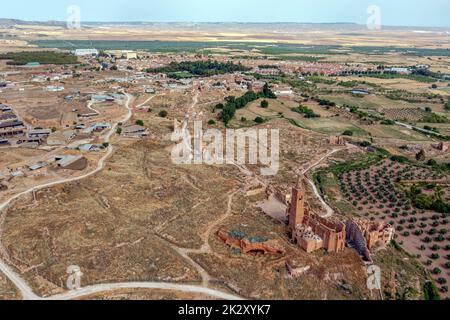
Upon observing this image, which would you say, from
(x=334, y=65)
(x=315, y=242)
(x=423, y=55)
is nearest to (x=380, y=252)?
(x=315, y=242)

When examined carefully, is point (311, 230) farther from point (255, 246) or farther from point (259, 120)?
point (259, 120)

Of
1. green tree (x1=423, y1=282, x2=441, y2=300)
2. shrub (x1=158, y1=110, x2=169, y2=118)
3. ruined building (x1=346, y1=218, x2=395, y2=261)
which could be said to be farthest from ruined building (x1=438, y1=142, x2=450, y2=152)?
shrub (x1=158, y1=110, x2=169, y2=118)

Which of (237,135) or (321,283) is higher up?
(237,135)

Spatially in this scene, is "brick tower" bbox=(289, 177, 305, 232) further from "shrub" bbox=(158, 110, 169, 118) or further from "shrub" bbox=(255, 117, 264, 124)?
"shrub" bbox=(158, 110, 169, 118)

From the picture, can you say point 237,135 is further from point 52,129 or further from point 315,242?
point 315,242

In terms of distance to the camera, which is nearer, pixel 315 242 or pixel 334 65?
pixel 315 242

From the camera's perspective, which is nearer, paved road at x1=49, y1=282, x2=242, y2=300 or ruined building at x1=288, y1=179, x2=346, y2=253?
paved road at x1=49, y1=282, x2=242, y2=300

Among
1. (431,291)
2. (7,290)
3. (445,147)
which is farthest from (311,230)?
(445,147)

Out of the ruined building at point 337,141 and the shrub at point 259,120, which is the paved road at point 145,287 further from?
the shrub at point 259,120

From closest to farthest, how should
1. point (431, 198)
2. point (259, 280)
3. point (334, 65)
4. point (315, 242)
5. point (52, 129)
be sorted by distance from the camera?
point (259, 280)
point (315, 242)
point (431, 198)
point (52, 129)
point (334, 65)
